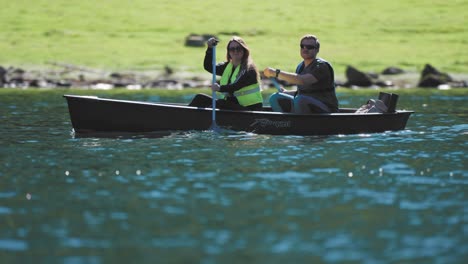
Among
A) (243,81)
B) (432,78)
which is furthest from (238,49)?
(432,78)

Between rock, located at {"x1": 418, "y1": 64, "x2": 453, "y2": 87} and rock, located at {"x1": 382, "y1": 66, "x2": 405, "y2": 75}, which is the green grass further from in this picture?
rock, located at {"x1": 418, "y1": 64, "x2": 453, "y2": 87}

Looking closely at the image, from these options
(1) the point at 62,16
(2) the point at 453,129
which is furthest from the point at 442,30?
(2) the point at 453,129

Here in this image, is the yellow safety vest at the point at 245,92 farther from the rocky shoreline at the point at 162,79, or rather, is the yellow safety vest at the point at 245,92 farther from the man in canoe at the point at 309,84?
the rocky shoreline at the point at 162,79

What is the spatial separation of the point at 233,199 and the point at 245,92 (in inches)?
326

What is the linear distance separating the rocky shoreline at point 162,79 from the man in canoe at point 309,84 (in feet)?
98.3

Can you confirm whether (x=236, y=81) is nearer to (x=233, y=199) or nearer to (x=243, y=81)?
(x=243, y=81)

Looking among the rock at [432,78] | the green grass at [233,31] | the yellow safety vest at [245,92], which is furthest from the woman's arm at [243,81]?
the green grass at [233,31]

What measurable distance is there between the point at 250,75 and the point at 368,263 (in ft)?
36.0

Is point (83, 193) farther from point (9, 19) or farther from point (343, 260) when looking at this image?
point (9, 19)

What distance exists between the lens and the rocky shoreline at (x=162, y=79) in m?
49.8

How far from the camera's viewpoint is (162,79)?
169 feet

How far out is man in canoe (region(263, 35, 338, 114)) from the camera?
61.8ft

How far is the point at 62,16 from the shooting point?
246 feet

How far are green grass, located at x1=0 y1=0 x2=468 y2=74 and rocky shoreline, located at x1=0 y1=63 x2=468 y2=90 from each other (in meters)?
2.50
